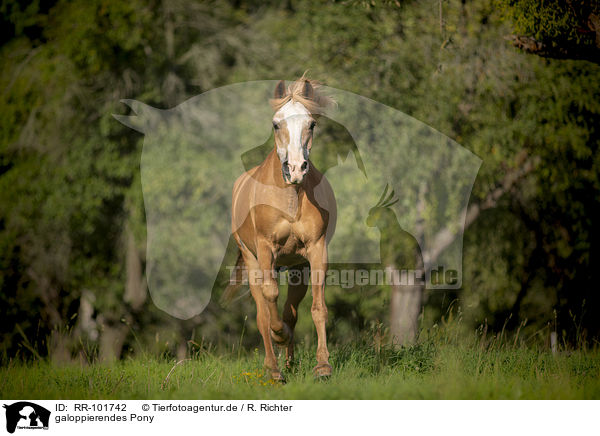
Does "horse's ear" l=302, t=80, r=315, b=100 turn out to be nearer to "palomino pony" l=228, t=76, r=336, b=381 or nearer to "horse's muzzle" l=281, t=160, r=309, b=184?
"palomino pony" l=228, t=76, r=336, b=381

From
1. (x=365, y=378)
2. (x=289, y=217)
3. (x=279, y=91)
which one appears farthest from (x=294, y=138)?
(x=365, y=378)

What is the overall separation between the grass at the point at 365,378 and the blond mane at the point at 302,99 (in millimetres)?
2488

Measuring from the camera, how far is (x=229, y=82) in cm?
1030

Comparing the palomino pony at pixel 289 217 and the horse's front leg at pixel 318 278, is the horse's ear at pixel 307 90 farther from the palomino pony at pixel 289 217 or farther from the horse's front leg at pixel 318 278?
the horse's front leg at pixel 318 278

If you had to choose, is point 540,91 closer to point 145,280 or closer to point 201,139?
point 201,139

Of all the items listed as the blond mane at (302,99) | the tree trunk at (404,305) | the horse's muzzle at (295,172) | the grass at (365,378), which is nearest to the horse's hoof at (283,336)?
the grass at (365,378)

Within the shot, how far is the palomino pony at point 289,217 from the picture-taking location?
193 inches

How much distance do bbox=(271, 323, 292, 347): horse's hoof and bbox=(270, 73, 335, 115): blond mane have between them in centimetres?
214

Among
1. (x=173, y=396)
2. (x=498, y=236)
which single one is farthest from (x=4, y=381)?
(x=498, y=236)

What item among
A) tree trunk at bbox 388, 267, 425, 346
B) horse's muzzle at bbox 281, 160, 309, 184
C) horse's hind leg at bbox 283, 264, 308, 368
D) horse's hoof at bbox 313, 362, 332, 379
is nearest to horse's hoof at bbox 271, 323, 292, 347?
horse's hind leg at bbox 283, 264, 308, 368
